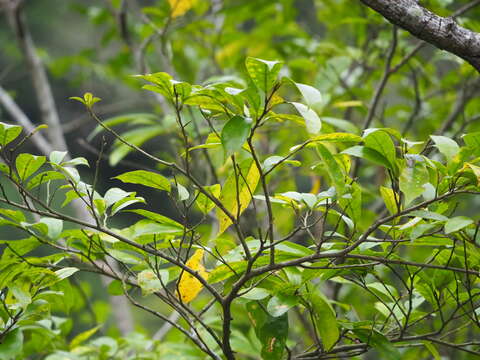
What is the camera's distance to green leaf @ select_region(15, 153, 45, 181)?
66cm

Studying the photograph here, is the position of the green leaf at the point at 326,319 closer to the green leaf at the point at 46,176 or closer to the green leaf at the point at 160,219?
the green leaf at the point at 160,219

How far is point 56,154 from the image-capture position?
67 cm

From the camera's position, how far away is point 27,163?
26.5 inches

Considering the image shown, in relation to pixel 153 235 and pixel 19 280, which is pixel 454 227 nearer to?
pixel 153 235

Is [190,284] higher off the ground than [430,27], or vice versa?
[430,27]

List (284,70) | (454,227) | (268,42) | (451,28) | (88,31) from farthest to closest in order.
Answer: (88,31) → (268,42) → (284,70) → (451,28) → (454,227)

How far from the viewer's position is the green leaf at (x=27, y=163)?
66cm

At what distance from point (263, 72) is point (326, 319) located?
34 centimetres

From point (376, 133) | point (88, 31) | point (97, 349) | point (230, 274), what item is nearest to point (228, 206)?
point (230, 274)

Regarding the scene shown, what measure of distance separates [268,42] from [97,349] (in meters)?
1.16

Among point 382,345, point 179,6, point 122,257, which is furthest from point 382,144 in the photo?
point 179,6

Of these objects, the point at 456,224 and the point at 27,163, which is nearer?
the point at 456,224

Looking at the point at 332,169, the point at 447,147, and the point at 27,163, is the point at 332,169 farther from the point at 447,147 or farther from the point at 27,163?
the point at 27,163

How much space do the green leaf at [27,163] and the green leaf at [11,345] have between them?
23cm
